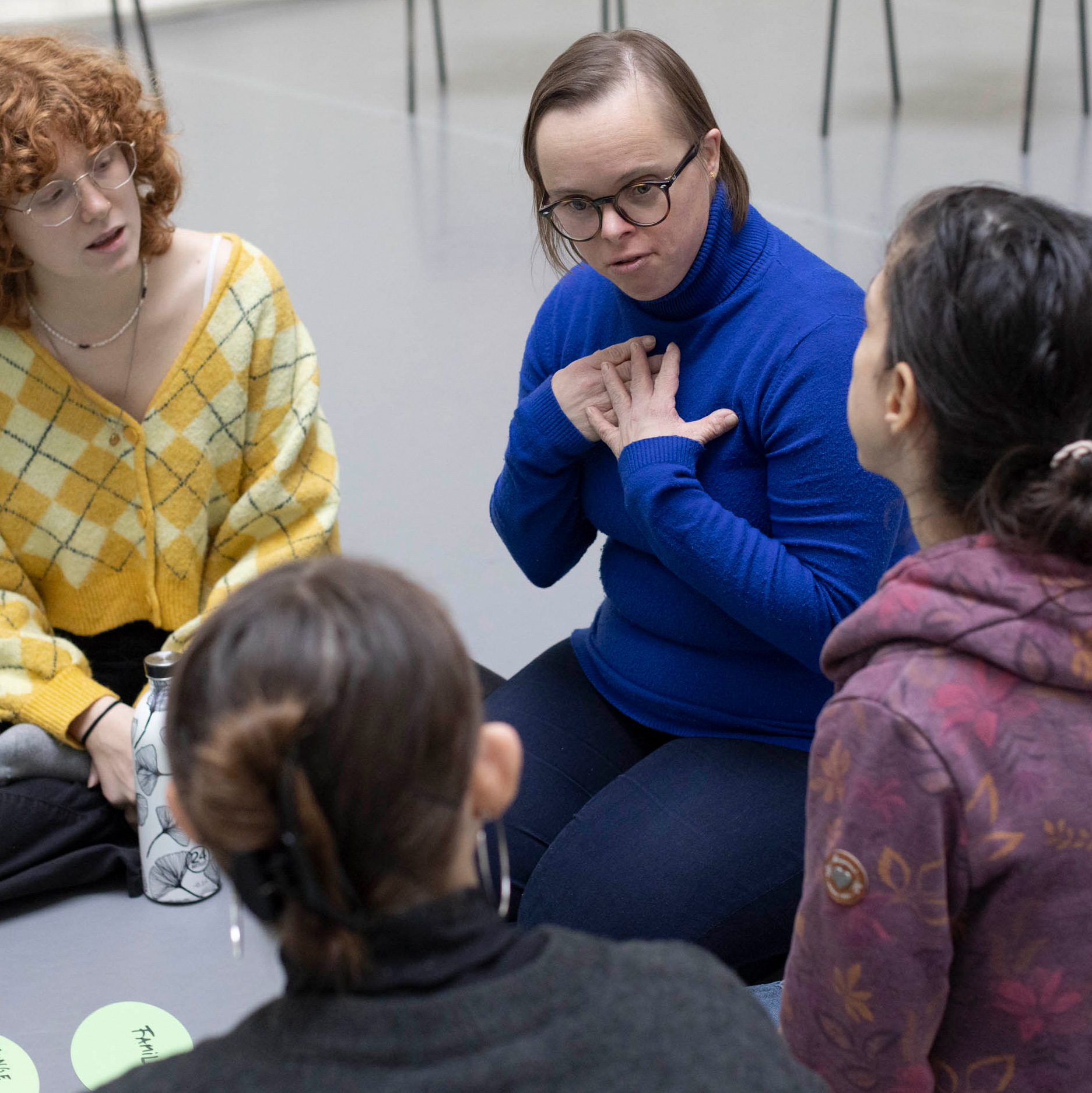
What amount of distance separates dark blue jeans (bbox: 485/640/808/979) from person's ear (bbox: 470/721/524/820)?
709 millimetres

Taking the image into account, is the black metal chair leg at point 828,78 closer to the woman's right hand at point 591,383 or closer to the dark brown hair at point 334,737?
the woman's right hand at point 591,383

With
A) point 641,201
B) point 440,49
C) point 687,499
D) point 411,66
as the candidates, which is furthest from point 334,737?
point 440,49

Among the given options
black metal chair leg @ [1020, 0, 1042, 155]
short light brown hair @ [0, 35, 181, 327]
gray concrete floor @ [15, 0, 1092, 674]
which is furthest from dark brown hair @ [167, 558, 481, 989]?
black metal chair leg @ [1020, 0, 1042, 155]

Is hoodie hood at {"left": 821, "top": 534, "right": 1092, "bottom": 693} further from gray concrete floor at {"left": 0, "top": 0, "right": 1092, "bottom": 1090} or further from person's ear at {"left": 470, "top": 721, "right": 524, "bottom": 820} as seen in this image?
gray concrete floor at {"left": 0, "top": 0, "right": 1092, "bottom": 1090}

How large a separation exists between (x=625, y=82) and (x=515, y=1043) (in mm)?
1072

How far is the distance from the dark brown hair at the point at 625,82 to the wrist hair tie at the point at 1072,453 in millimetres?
659

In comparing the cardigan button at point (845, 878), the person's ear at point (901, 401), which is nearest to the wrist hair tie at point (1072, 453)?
the person's ear at point (901, 401)

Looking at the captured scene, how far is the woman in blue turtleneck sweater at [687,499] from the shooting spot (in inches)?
57.5

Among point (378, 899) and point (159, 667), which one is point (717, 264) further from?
point (378, 899)

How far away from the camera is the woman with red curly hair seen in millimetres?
1811

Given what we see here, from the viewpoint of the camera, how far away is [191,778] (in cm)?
77

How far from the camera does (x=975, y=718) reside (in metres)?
0.95

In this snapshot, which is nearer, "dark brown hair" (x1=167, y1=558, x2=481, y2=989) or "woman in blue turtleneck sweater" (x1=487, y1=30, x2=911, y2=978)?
"dark brown hair" (x1=167, y1=558, x2=481, y2=989)

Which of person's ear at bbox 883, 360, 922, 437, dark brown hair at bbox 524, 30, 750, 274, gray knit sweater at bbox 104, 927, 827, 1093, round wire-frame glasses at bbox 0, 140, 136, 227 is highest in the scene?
dark brown hair at bbox 524, 30, 750, 274
